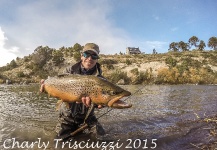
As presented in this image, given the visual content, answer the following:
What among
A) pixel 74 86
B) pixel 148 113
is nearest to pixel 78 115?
pixel 74 86

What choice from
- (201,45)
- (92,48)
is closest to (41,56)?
(92,48)

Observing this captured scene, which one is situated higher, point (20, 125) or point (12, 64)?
point (12, 64)

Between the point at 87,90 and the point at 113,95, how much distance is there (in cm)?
59

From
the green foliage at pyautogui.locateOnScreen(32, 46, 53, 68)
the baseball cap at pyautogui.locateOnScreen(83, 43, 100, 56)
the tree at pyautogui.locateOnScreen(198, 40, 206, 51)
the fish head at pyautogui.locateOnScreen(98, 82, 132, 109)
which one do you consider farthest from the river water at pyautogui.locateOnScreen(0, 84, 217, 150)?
the tree at pyautogui.locateOnScreen(198, 40, 206, 51)

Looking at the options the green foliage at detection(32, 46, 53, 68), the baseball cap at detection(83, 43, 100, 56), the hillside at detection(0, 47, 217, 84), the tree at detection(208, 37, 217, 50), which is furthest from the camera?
the tree at detection(208, 37, 217, 50)

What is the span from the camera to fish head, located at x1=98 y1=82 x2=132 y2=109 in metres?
4.57

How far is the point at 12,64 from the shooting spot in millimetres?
56750

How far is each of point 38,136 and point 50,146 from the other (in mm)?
1158

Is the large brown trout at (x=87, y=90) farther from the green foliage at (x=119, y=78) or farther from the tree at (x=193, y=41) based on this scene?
Result: the tree at (x=193, y=41)

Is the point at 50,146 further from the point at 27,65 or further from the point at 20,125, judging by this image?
the point at 27,65

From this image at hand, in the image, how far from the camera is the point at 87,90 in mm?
4852

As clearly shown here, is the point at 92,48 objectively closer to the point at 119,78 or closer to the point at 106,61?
the point at 119,78

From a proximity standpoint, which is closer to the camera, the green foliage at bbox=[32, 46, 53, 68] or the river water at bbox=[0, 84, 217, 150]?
the river water at bbox=[0, 84, 217, 150]

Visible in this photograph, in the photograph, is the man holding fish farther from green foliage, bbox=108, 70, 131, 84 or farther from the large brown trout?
green foliage, bbox=108, 70, 131, 84
